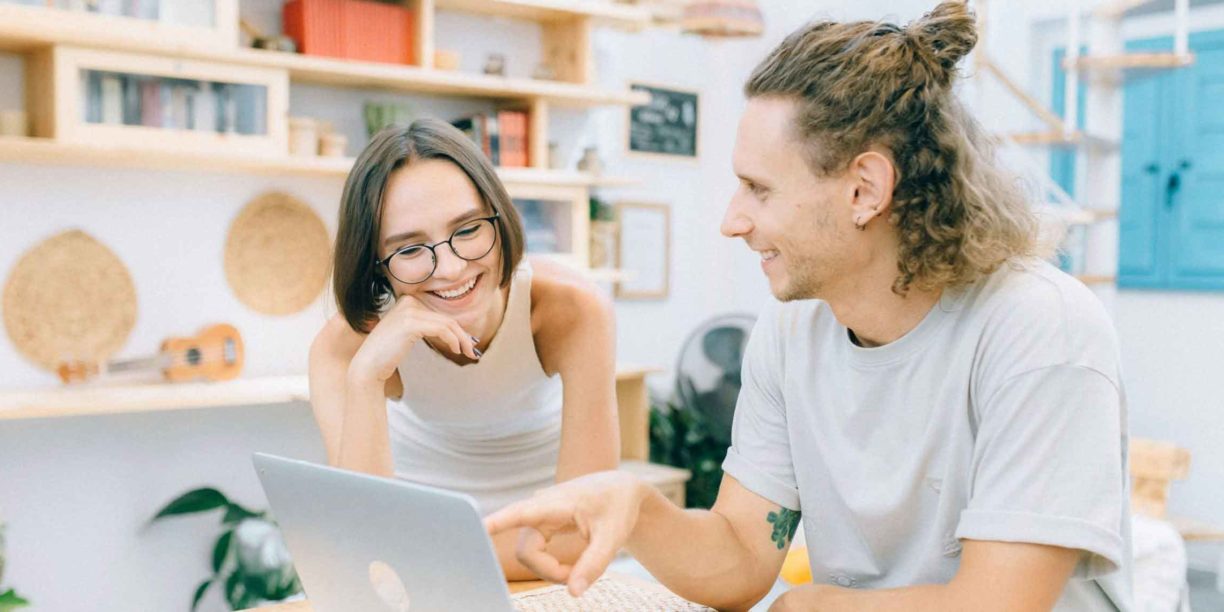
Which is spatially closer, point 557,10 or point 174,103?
point 174,103

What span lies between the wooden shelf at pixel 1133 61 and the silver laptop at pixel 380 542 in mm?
3557

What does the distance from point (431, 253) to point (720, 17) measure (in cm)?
221

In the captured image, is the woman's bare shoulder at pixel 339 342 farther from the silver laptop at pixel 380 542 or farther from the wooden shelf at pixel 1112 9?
the wooden shelf at pixel 1112 9

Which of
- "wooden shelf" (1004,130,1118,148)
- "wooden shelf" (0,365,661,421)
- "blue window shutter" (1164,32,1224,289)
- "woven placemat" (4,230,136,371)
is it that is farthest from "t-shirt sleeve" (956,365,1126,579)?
"blue window shutter" (1164,32,1224,289)

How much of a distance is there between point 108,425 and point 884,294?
274cm

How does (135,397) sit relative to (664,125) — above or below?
below

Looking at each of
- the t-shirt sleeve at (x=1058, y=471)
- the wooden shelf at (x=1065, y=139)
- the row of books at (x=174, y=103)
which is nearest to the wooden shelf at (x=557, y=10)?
the row of books at (x=174, y=103)

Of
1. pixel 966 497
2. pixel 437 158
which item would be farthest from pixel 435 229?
pixel 966 497

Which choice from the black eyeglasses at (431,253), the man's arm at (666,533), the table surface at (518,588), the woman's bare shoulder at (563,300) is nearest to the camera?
the man's arm at (666,533)

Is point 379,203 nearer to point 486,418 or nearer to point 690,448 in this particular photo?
point 486,418

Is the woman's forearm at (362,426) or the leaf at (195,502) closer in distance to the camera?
the woman's forearm at (362,426)

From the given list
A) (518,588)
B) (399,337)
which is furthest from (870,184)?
(399,337)

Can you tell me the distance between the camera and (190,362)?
10.9 feet

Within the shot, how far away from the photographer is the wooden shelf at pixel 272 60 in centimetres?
282
